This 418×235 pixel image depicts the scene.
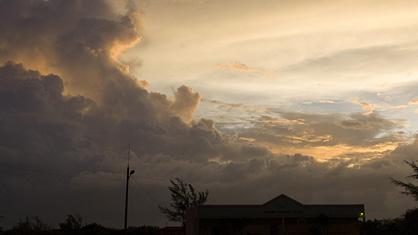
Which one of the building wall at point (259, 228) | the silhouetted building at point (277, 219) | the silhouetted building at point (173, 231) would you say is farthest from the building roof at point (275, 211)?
the silhouetted building at point (173, 231)

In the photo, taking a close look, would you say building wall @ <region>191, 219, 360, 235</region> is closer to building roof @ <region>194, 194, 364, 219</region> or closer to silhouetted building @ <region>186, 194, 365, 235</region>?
silhouetted building @ <region>186, 194, 365, 235</region>

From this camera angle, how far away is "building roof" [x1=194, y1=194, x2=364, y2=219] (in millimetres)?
58500

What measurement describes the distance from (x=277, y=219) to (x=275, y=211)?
826 millimetres

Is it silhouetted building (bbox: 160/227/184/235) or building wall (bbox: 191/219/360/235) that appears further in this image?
silhouetted building (bbox: 160/227/184/235)

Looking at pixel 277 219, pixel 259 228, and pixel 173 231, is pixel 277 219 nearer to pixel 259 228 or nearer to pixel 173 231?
pixel 259 228

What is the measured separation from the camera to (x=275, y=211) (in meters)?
59.5

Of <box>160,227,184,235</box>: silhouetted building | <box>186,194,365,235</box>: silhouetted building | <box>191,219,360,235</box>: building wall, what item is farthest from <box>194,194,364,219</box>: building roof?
<box>160,227,184,235</box>: silhouetted building

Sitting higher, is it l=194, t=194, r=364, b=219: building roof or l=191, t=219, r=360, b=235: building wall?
l=194, t=194, r=364, b=219: building roof

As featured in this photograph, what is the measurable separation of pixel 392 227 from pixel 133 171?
24.2 m

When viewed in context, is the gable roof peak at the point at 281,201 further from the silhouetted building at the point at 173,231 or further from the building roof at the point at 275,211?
the silhouetted building at the point at 173,231

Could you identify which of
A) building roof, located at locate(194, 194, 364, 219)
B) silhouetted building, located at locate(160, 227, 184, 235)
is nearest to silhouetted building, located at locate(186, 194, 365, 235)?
building roof, located at locate(194, 194, 364, 219)

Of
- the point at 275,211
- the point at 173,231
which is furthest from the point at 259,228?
the point at 173,231

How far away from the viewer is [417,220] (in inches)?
2013

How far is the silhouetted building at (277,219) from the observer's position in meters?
58.5
